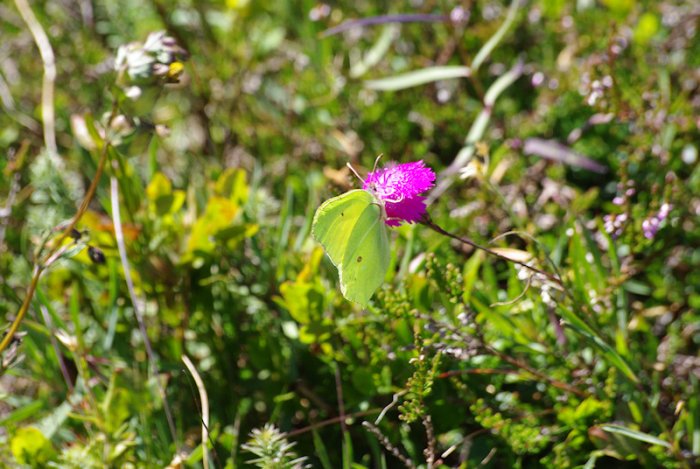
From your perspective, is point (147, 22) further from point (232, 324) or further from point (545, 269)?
point (545, 269)

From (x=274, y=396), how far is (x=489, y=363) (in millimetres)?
459

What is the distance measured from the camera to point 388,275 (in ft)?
4.69

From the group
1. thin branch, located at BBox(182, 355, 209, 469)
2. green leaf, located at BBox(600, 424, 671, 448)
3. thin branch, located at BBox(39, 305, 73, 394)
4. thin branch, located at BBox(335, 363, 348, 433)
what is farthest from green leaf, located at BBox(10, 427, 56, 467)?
green leaf, located at BBox(600, 424, 671, 448)

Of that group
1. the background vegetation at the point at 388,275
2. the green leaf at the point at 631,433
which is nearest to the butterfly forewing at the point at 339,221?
the background vegetation at the point at 388,275

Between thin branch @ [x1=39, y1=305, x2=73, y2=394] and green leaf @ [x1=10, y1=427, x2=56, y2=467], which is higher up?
thin branch @ [x1=39, y1=305, x2=73, y2=394]

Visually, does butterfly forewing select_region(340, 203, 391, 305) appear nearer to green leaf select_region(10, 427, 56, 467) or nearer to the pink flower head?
the pink flower head

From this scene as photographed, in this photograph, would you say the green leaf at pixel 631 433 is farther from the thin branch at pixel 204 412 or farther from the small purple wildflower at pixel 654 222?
the thin branch at pixel 204 412

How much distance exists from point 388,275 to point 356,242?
0.30 m

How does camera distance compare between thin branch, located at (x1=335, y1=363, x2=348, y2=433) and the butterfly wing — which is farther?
thin branch, located at (x1=335, y1=363, x2=348, y2=433)

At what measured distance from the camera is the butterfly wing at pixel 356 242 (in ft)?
3.64

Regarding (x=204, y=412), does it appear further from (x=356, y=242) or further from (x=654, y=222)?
(x=654, y=222)

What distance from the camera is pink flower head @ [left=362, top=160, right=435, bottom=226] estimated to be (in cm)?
110

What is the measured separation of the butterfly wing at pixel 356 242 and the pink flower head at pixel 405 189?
28 mm

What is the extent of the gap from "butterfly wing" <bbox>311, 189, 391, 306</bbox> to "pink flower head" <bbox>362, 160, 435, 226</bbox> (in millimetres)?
28
